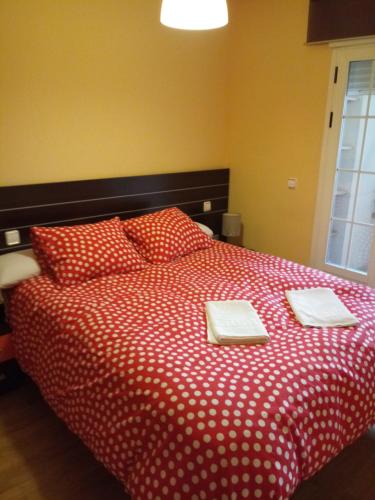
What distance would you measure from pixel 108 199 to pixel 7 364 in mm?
1251

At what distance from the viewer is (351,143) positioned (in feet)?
9.29

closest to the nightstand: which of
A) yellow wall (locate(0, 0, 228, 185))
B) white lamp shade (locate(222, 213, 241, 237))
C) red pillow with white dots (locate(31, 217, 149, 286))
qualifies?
red pillow with white dots (locate(31, 217, 149, 286))

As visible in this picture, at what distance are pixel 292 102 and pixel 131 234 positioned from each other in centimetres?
165

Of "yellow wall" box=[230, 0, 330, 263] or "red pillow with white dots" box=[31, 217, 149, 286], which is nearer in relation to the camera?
"red pillow with white dots" box=[31, 217, 149, 286]

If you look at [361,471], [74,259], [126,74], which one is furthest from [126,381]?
[126,74]

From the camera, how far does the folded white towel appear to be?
5.78ft

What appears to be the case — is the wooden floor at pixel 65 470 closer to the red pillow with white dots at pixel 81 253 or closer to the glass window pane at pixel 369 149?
the red pillow with white dots at pixel 81 253

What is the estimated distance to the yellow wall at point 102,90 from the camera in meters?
2.32

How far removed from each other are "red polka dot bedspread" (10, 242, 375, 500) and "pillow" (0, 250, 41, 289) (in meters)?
0.06

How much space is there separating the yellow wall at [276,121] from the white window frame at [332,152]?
0.05 m

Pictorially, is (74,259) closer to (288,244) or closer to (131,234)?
(131,234)

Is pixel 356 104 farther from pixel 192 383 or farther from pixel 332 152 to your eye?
pixel 192 383

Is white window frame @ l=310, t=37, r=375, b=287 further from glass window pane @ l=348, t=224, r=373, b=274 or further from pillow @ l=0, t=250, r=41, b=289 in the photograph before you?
pillow @ l=0, t=250, r=41, b=289

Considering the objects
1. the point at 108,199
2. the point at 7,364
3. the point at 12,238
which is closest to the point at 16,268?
the point at 12,238
